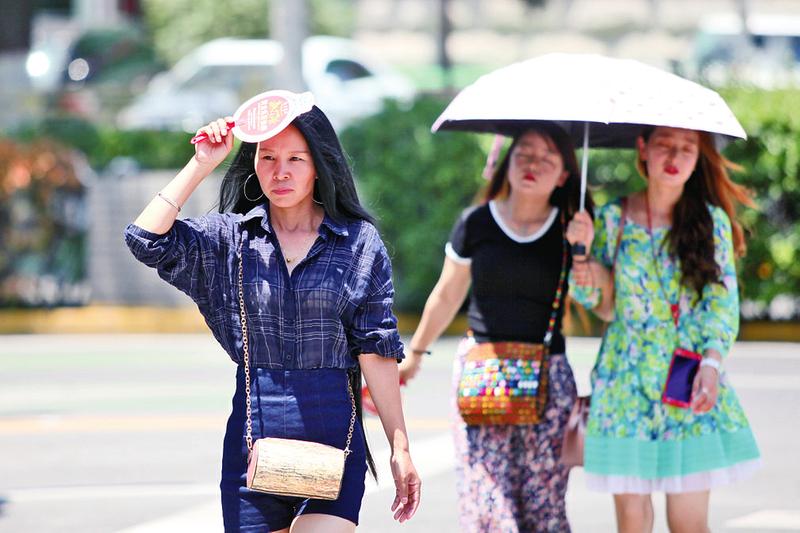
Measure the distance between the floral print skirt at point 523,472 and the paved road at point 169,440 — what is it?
166 cm

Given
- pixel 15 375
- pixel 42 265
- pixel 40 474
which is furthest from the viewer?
pixel 42 265

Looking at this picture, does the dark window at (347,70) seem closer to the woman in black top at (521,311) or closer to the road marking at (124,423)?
the road marking at (124,423)

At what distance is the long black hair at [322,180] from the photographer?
4066 millimetres

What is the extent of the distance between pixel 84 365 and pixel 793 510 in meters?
7.26

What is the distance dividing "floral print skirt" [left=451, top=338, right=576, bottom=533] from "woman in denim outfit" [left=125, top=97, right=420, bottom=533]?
3.71 feet

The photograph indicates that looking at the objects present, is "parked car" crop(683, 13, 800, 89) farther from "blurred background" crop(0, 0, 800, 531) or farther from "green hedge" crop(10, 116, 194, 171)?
"green hedge" crop(10, 116, 194, 171)

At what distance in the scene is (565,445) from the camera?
5.20 meters

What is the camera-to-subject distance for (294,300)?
13.1ft

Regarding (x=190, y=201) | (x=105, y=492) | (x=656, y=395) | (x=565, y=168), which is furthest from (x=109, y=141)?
(x=656, y=395)

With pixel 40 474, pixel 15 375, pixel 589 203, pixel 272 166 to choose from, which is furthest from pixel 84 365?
pixel 272 166

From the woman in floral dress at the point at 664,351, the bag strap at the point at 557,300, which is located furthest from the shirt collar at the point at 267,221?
the bag strap at the point at 557,300

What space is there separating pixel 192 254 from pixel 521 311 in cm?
157

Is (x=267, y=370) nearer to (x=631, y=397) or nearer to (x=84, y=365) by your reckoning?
(x=631, y=397)

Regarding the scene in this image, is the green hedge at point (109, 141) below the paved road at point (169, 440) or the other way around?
the other way around
